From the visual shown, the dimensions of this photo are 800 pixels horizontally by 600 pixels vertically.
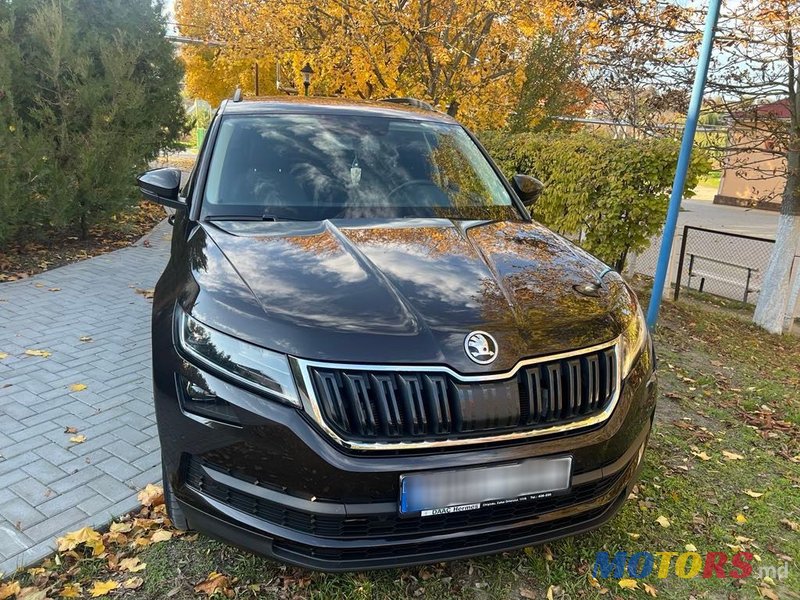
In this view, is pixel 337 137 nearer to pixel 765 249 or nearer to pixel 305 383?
pixel 305 383

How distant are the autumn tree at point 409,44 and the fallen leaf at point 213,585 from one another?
8217 mm

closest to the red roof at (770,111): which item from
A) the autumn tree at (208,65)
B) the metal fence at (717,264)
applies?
the metal fence at (717,264)

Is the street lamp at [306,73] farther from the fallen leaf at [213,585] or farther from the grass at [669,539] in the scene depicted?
the fallen leaf at [213,585]

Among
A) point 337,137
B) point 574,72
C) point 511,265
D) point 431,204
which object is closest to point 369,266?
point 511,265

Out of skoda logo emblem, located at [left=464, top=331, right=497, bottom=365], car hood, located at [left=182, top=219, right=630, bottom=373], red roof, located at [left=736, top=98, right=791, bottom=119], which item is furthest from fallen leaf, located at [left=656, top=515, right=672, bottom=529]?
red roof, located at [left=736, top=98, right=791, bottom=119]

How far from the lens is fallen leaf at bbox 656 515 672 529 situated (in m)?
2.77

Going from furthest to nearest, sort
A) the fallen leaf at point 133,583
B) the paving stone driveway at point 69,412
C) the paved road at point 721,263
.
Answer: the paved road at point 721,263 → the paving stone driveway at point 69,412 → the fallen leaf at point 133,583

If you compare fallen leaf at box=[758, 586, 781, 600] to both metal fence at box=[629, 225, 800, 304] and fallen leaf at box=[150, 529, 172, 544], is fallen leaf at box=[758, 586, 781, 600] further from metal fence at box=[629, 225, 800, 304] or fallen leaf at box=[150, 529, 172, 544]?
metal fence at box=[629, 225, 800, 304]

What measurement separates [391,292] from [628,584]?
1.55m

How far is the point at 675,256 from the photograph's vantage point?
8883mm

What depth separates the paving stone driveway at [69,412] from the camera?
2.67 metres

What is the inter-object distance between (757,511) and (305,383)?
252 cm

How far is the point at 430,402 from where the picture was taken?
185cm

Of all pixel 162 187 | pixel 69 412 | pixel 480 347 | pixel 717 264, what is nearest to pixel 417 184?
pixel 162 187
